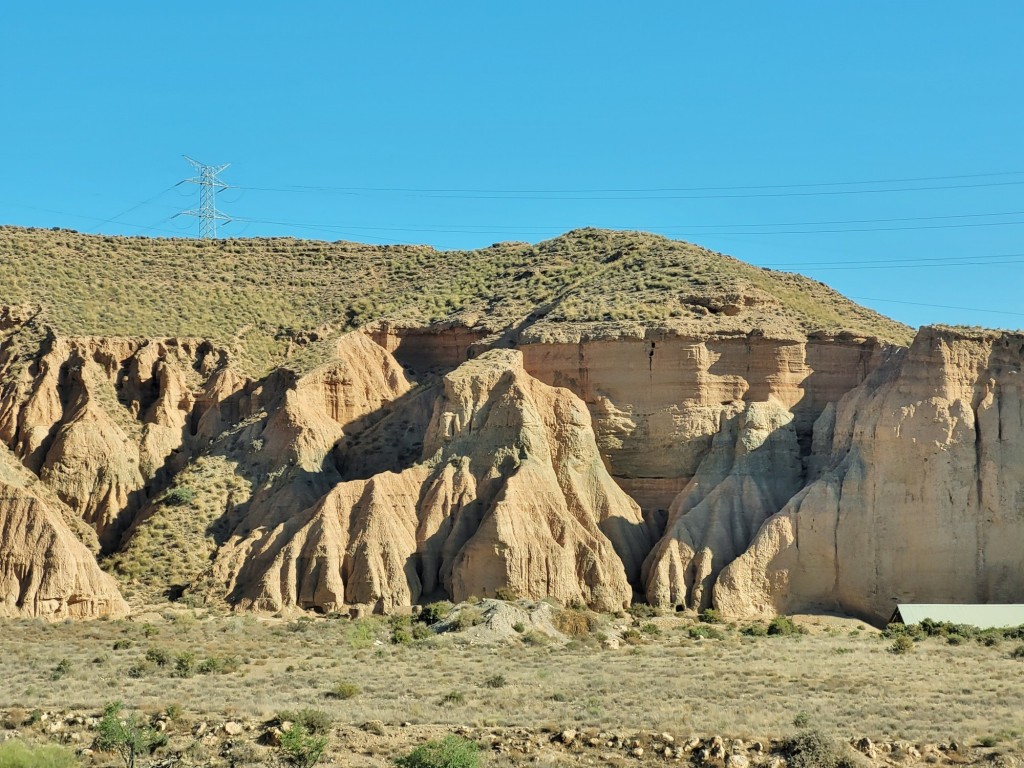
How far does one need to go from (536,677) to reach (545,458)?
49.2 ft

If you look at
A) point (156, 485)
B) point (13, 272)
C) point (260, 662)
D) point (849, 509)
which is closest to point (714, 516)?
point (849, 509)

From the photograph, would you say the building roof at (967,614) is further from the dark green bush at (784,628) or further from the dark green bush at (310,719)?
the dark green bush at (310,719)

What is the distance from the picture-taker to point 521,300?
228 feet

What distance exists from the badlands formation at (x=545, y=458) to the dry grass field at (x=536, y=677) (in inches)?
98.1

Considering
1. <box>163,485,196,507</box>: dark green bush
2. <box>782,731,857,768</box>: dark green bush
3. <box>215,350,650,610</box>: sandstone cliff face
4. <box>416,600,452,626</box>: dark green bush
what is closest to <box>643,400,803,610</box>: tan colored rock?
<box>215,350,650,610</box>: sandstone cliff face

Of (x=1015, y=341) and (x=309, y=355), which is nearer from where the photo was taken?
(x=1015, y=341)

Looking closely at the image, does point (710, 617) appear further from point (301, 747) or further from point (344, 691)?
point (301, 747)

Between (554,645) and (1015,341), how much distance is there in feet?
58.2

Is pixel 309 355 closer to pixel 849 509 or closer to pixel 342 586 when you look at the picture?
pixel 342 586

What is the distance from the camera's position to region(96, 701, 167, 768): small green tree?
34.6 metres

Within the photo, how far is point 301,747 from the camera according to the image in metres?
34.6

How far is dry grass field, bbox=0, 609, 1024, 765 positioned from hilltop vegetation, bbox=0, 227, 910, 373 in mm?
15295

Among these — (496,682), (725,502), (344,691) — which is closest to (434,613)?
(496,682)

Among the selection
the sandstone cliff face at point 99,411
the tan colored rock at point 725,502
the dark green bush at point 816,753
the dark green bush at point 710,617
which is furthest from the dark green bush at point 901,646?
the sandstone cliff face at point 99,411
